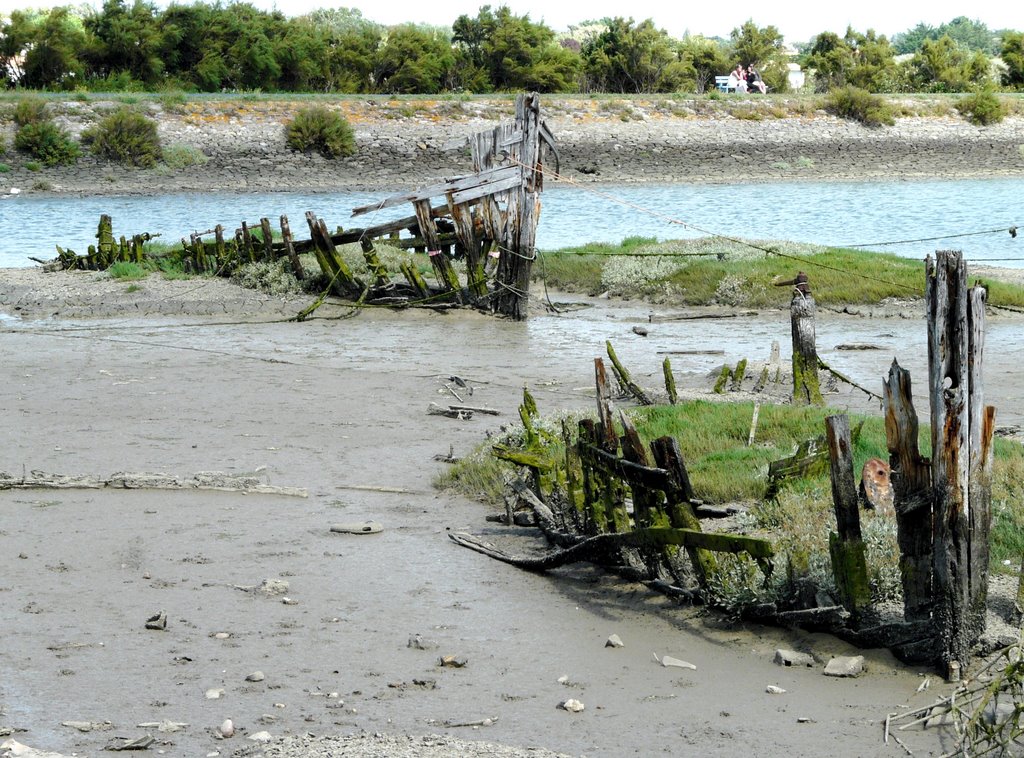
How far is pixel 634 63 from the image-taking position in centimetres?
6825

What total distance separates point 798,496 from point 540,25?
209ft

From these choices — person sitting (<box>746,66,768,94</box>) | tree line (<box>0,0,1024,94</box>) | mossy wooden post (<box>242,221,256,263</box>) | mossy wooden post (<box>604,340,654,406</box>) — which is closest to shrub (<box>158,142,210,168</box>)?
tree line (<box>0,0,1024,94</box>)

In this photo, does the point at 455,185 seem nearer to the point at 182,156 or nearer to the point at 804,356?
the point at 804,356

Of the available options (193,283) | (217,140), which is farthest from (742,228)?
(217,140)

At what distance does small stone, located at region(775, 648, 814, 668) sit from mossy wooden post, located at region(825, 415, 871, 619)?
0.32m

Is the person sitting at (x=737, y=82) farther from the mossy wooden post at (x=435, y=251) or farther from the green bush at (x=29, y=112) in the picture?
the mossy wooden post at (x=435, y=251)

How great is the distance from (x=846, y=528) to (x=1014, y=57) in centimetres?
7550

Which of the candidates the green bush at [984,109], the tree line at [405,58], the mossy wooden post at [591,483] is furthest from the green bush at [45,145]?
the mossy wooden post at [591,483]

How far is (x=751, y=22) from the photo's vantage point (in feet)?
238

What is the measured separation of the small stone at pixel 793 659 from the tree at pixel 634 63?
212 feet

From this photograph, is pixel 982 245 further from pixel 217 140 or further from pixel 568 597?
pixel 217 140

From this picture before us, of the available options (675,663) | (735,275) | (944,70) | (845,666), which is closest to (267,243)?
(735,275)

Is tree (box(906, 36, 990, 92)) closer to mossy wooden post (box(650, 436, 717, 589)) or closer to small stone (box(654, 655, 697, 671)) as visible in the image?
mossy wooden post (box(650, 436, 717, 589))

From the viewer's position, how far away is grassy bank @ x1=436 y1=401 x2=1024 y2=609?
21.3 feet
